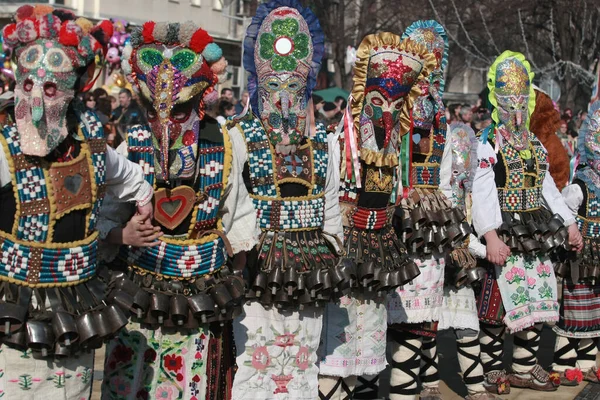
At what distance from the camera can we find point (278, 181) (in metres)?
5.88

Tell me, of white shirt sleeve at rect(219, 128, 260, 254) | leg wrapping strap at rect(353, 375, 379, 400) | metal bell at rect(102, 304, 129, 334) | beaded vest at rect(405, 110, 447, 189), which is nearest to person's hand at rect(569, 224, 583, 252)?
beaded vest at rect(405, 110, 447, 189)

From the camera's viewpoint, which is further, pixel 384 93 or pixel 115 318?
pixel 384 93

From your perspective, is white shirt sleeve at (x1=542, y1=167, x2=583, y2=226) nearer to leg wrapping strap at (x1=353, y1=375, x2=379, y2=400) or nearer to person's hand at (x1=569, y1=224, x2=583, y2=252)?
person's hand at (x1=569, y1=224, x2=583, y2=252)

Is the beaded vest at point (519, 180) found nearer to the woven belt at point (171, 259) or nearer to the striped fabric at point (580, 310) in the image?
the striped fabric at point (580, 310)

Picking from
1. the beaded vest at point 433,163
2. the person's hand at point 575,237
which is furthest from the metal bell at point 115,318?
the person's hand at point 575,237

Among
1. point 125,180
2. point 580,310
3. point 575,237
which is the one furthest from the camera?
point 580,310

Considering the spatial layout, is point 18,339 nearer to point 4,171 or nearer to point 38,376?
point 38,376

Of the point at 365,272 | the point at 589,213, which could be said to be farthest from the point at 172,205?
the point at 589,213

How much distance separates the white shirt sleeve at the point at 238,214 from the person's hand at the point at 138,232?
Answer: 0.55 meters

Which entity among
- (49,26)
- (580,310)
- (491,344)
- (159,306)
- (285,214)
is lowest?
(491,344)

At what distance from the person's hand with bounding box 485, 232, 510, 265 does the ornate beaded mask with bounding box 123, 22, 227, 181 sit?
3214 millimetres

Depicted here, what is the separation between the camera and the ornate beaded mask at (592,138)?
888cm

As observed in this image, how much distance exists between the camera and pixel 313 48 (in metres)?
6.20

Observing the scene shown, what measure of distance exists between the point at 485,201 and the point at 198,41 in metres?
3.22
